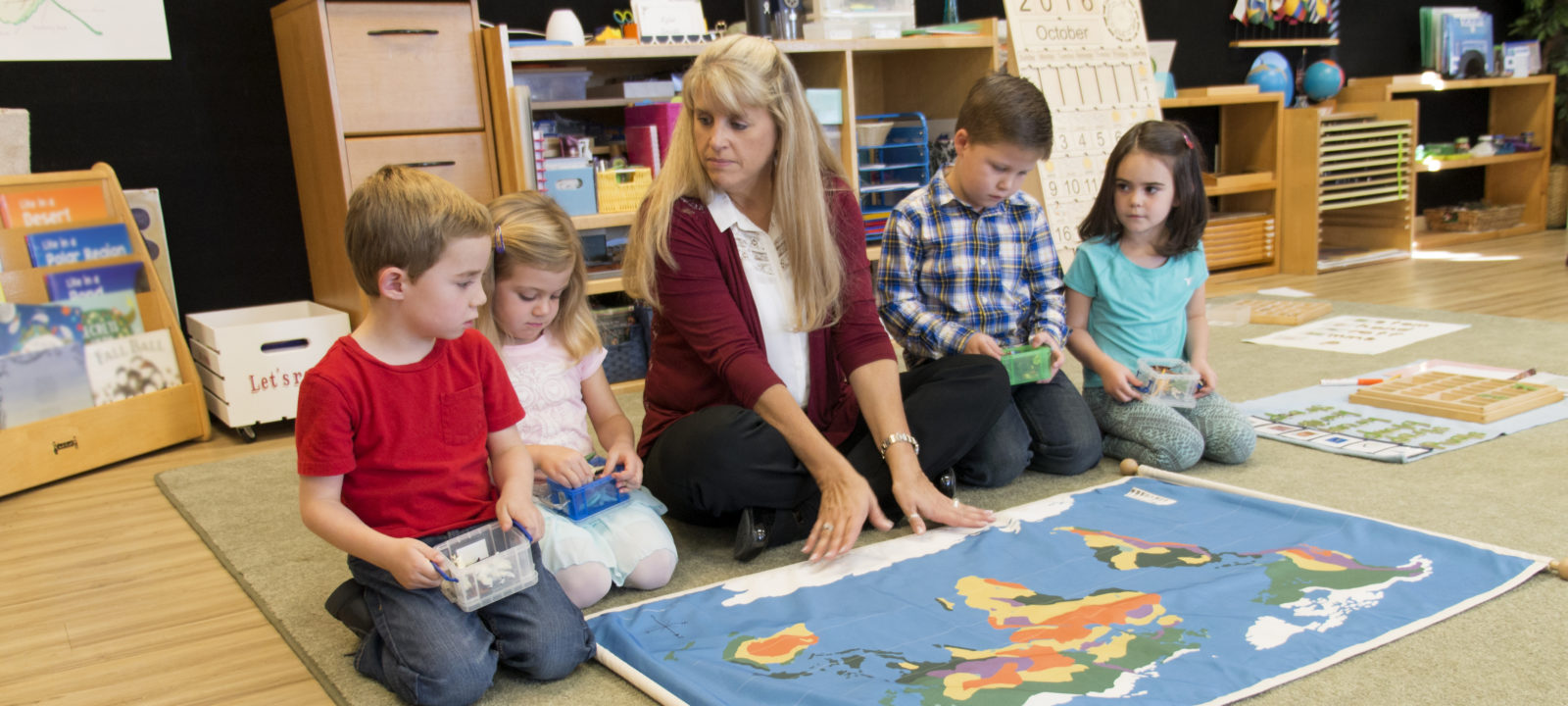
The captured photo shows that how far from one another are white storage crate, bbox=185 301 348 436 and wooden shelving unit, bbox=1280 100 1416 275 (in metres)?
3.49

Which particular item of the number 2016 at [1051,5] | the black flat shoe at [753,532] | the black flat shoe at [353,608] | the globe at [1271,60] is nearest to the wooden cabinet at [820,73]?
the number 2016 at [1051,5]

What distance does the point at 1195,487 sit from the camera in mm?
1796

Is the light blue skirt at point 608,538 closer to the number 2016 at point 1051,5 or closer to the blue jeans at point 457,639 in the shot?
the blue jeans at point 457,639

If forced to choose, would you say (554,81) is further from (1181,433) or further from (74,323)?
(1181,433)

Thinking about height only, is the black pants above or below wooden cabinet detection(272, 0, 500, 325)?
below

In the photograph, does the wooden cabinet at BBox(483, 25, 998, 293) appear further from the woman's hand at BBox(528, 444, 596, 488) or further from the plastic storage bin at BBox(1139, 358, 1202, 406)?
the woman's hand at BBox(528, 444, 596, 488)

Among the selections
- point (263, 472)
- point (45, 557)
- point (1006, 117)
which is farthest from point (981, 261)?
point (45, 557)

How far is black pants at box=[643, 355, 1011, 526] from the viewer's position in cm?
160

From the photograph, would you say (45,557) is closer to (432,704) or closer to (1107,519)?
(432,704)

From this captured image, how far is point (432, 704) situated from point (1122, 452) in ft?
4.29

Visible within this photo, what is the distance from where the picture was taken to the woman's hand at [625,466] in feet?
5.07

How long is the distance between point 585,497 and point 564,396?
0.20 metres

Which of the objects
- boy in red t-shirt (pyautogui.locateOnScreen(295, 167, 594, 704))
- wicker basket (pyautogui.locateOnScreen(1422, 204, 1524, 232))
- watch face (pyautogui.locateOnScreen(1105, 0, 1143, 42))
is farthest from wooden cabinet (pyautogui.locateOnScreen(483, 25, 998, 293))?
wicker basket (pyautogui.locateOnScreen(1422, 204, 1524, 232))

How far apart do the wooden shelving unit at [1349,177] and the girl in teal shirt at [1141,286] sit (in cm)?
241
